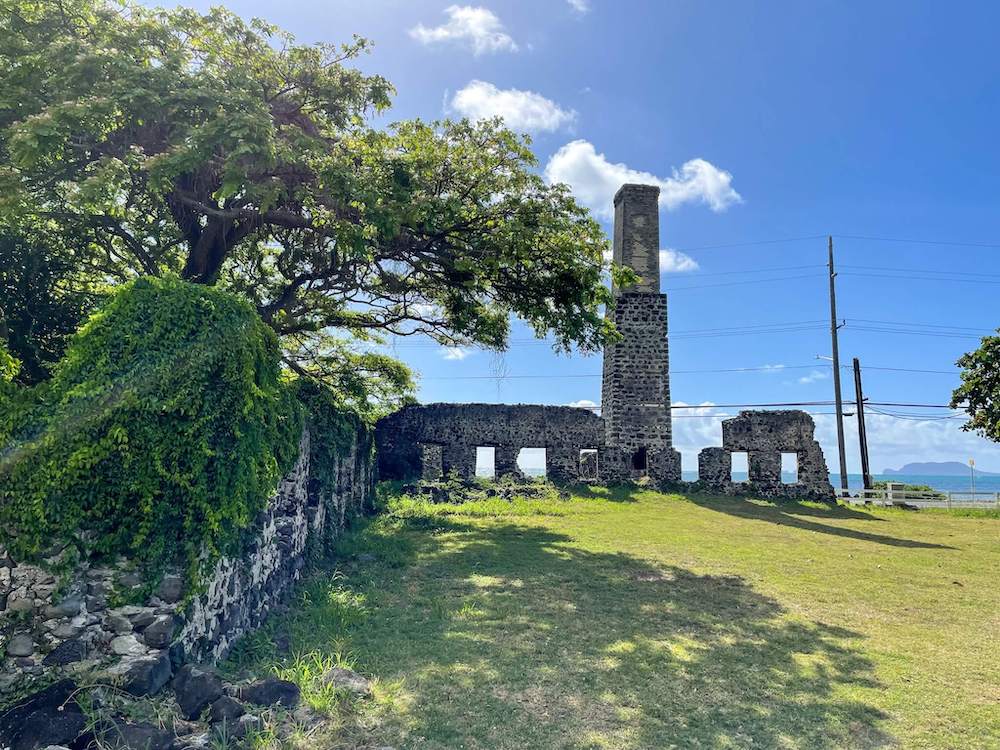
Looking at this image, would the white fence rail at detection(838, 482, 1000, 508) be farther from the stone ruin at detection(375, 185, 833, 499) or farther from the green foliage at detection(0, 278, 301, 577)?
the green foliage at detection(0, 278, 301, 577)

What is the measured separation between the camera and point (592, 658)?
17.3 feet

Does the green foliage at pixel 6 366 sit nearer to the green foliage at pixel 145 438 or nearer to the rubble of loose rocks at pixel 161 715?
the green foliage at pixel 145 438

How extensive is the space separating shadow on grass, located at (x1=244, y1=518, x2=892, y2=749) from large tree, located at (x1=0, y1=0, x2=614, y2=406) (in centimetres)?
520

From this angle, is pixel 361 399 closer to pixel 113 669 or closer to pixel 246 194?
pixel 246 194

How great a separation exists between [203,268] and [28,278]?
2474mm

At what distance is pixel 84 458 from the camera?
4.29 meters

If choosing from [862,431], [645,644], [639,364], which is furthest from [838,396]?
[645,644]

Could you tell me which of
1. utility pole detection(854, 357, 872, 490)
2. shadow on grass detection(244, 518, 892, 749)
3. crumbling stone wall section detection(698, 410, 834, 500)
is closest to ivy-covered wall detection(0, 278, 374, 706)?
shadow on grass detection(244, 518, 892, 749)

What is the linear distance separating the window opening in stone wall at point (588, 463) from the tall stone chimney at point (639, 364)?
2.23 ft

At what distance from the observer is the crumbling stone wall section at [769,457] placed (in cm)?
1931

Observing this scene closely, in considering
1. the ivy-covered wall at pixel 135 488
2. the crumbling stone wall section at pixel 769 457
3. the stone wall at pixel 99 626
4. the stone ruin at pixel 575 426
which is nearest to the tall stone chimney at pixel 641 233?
the stone ruin at pixel 575 426

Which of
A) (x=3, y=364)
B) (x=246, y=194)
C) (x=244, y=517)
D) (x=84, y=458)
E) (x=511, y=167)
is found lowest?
(x=244, y=517)

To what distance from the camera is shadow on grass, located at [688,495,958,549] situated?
500 inches

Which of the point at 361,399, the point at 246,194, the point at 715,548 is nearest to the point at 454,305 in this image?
the point at 361,399
